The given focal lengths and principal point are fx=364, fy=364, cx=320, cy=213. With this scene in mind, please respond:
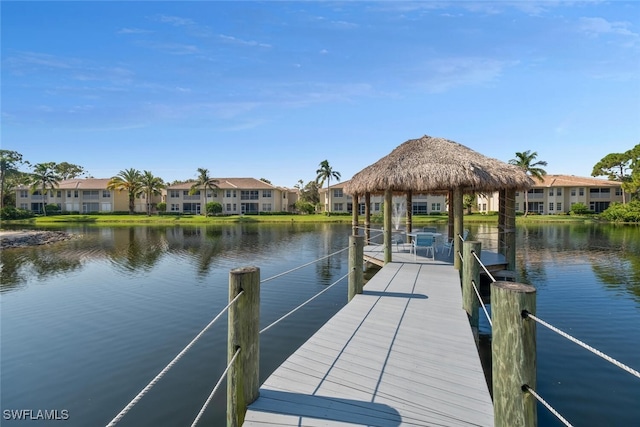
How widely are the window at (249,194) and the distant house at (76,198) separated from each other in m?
24.3

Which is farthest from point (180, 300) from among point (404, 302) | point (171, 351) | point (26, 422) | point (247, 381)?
point (247, 381)

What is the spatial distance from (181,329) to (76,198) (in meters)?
73.7

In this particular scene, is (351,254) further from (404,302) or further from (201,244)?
(201,244)

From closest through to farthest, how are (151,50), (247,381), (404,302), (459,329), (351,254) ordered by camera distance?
(247,381)
(459,329)
(404,302)
(351,254)
(151,50)

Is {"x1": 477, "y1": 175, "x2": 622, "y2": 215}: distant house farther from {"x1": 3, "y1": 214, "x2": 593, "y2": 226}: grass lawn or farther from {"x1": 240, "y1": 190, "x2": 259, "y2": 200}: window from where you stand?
{"x1": 240, "y1": 190, "x2": 259, "y2": 200}: window

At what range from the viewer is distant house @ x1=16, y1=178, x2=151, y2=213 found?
6919 cm

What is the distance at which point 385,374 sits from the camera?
469 centimetres

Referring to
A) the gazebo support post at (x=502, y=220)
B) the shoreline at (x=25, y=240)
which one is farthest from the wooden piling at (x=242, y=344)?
the shoreline at (x=25, y=240)

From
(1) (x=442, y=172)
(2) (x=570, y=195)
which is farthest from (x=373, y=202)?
(1) (x=442, y=172)

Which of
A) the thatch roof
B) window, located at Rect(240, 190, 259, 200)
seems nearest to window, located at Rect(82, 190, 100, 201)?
window, located at Rect(240, 190, 259, 200)

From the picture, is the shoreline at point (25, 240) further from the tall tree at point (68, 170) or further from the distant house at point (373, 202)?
the tall tree at point (68, 170)

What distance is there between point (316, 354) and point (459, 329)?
2.70m

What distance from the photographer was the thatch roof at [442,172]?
12500 millimetres

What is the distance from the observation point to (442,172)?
12.7 metres
